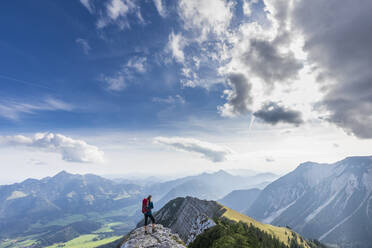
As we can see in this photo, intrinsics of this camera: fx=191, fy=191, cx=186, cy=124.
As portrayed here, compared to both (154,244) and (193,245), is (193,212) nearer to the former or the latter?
(193,245)

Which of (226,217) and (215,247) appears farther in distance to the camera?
(226,217)

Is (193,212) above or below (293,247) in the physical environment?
above

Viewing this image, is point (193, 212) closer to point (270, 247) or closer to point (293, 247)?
point (270, 247)

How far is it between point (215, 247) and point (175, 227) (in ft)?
519

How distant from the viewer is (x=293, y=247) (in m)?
196

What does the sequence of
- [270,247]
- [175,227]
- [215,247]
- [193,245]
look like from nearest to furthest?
[215,247] < [193,245] < [270,247] < [175,227]

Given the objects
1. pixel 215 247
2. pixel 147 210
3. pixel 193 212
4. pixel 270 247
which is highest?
pixel 147 210

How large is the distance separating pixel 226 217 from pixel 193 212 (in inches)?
1600

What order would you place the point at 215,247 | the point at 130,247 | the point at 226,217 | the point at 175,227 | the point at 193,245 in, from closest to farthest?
the point at 130,247, the point at 215,247, the point at 193,245, the point at 226,217, the point at 175,227

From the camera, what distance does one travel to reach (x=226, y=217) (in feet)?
533

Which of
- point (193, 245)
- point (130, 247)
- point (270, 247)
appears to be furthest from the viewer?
point (270, 247)

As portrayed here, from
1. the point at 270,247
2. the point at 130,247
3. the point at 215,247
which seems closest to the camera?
the point at 130,247

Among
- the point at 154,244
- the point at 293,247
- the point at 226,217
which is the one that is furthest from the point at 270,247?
the point at 154,244

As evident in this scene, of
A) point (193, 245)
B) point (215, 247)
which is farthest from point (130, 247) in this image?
point (193, 245)
